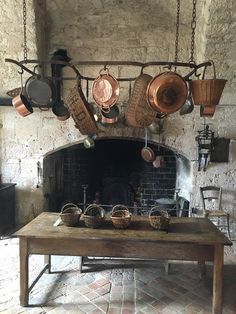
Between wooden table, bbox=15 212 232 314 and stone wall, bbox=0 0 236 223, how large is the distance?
2070 millimetres

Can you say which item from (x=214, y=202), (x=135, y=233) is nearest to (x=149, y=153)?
(x=214, y=202)

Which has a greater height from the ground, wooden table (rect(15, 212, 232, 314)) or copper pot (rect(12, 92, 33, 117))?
copper pot (rect(12, 92, 33, 117))

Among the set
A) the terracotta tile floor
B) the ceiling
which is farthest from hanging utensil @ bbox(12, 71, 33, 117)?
the terracotta tile floor

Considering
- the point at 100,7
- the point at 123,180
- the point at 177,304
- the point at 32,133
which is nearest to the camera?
the point at 177,304

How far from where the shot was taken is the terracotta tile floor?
2465 millimetres

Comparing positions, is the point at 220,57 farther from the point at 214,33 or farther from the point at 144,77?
the point at 144,77

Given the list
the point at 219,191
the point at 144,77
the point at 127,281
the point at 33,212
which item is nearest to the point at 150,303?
the point at 127,281

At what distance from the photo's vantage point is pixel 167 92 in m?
2.38

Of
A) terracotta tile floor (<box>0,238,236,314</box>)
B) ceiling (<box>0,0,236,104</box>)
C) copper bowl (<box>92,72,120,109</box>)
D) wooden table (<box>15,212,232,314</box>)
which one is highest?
ceiling (<box>0,0,236,104</box>)

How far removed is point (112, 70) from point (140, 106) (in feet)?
6.36

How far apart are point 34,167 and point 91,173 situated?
124cm

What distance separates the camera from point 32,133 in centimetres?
452

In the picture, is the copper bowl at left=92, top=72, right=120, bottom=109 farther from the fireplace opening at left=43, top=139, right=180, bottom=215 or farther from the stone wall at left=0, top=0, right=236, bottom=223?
the fireplace opening at left=43, top=139, right=180, bottom=215

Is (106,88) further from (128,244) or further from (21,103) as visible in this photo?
(128,244)
